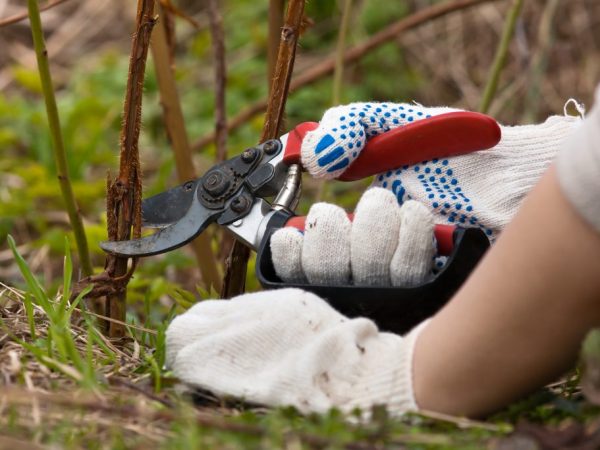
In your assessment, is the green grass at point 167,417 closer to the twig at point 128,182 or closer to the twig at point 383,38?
the twig at point 128,182

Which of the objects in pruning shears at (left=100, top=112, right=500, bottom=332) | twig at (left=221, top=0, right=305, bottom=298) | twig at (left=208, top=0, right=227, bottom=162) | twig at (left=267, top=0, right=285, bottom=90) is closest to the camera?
pruning shears at (left=100, top=112, right=500, bottom=332)

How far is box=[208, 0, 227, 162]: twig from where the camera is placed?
2.23m

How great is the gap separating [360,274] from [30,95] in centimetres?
390

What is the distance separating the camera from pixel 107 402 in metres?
1.19

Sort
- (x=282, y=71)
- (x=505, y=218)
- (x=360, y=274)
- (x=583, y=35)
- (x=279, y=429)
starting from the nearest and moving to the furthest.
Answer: (x=279, y=429), (x=360, y=274), (x=505, y=218), (x=282, y=71), (x=583, y=35)

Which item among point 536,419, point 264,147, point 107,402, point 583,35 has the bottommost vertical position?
point 536,419

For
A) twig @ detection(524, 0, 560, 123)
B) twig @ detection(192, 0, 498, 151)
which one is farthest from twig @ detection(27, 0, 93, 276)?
twig @ detection(524, 0, 560, 123)

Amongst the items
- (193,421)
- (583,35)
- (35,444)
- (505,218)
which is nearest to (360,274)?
(505,218)

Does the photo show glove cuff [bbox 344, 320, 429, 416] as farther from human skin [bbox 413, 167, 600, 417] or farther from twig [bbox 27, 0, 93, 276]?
twig [bbox 27, 0, 93, 276]

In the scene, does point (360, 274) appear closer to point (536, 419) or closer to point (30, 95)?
point (536, 419)

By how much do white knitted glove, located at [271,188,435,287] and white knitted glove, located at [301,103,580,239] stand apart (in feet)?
0.39

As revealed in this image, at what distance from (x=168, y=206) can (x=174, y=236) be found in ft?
0.26

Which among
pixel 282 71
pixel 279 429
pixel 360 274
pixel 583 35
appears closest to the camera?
pixel 279 429

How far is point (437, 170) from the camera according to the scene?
1527 mm
